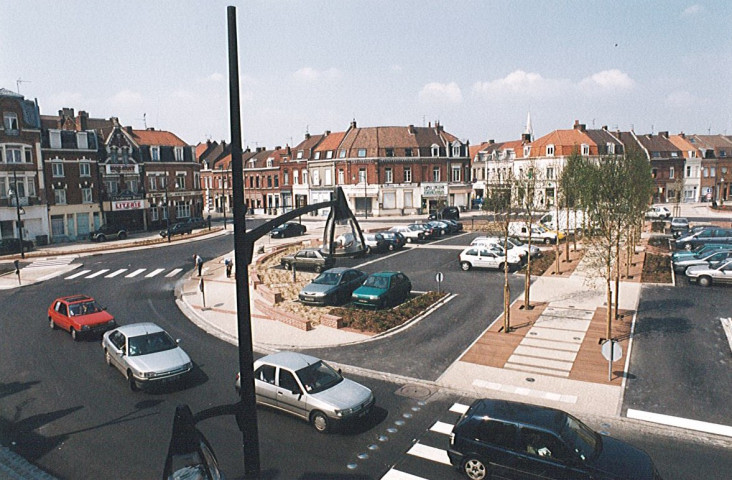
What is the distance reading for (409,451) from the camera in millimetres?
11547

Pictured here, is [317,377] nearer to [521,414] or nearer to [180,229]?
[521,414]

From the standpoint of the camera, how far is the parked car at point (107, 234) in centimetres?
5059

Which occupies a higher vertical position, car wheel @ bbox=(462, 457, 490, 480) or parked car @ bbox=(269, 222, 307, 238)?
parked car @ bbox=(269, 222, 307, 238)

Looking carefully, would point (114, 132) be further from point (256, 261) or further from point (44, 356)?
point (44, 356)

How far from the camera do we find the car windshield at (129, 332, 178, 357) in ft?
A: 51.9

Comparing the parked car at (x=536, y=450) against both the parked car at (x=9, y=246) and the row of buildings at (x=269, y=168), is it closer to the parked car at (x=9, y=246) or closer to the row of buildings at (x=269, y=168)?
the row of buildings at (x=269, y=168)

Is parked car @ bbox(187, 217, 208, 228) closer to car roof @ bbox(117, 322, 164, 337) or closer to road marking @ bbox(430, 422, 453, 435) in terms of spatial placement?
car roof @ bbox(117, 322, 164, 337)

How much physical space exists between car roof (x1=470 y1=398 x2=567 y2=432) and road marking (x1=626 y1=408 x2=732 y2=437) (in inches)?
136

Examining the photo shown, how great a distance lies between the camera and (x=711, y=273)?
25438 mm

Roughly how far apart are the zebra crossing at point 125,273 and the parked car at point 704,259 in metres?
29.1

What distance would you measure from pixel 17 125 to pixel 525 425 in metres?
50.6

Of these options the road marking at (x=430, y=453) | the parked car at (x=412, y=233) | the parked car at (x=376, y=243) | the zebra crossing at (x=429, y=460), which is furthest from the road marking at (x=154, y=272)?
the road marking at (x=430, y=453)

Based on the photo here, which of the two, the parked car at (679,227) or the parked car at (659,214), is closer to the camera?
the parked car at (679,227)

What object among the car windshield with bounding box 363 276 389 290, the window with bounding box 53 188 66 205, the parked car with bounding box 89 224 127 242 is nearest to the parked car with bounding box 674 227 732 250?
the car windshield with bounding box 363 276 389 290
